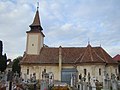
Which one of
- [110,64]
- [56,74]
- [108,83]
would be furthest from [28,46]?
[108,83]

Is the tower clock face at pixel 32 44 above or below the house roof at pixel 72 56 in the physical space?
above

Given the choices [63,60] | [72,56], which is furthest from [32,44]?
[72,56]

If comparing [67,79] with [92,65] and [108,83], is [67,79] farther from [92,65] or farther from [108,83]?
[108,83]

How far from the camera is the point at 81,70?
4512 centimetres

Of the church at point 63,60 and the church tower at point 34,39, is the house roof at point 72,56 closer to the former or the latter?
the church at point 63,60

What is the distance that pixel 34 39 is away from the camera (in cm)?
5150

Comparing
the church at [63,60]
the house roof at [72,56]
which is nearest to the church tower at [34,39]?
the church at [63,60]

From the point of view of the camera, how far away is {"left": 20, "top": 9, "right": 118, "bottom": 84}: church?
43.9 m

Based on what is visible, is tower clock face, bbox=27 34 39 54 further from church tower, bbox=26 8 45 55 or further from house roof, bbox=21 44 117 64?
house roof, bbox=21 44 117 64

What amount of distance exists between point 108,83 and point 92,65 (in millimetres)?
15698

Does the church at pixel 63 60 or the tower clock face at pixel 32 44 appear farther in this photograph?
the tower clock face at pixel 32 44

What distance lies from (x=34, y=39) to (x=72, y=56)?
33.3 feet

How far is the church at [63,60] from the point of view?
43938 mm

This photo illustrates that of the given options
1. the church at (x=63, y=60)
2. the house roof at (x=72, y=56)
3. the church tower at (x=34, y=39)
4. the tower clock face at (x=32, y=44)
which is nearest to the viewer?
the church at (x=63, y=60)
